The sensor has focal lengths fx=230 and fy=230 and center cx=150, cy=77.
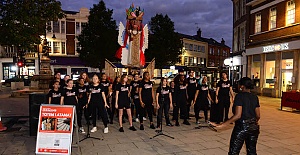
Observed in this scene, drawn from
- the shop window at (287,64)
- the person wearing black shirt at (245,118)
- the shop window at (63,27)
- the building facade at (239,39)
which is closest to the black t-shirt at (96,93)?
the person wearing black shirt at (245,118)

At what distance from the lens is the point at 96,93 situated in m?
6.97

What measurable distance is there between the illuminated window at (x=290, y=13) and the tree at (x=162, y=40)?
17795 millimetres

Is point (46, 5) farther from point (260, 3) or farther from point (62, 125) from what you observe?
point (260, 3)

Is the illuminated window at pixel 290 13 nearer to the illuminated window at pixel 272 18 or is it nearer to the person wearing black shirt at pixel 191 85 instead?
the illuminated window at pixel 272 18

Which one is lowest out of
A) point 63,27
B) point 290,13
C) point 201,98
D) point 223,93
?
point 201,98

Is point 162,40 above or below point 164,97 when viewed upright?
above

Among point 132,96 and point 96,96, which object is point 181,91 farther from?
point 96,96

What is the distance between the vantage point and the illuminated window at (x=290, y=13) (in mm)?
16453

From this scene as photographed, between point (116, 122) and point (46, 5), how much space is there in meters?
5.19

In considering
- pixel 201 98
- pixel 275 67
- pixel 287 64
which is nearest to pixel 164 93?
pixel 201 98

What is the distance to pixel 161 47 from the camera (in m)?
32.9

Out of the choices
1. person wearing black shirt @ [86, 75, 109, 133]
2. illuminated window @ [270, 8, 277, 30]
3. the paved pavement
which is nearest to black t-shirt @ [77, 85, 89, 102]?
person wearing black shirt @ [86, 75, 109, 133]

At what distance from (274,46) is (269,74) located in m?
2.47

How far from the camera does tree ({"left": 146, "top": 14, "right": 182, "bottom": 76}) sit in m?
33.1
